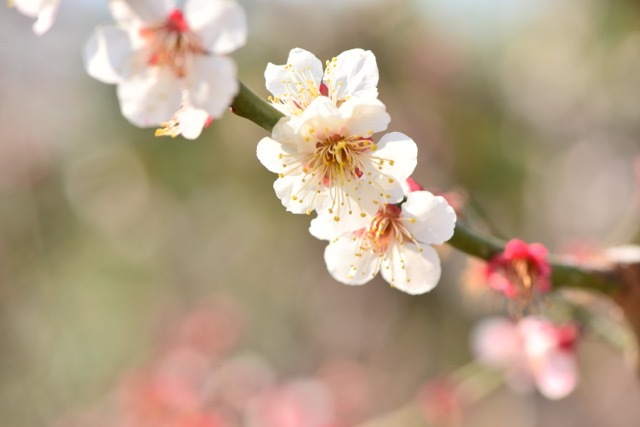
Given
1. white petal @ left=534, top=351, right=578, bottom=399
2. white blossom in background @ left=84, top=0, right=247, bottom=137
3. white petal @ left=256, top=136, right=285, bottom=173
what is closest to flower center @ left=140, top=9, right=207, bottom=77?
white blossom in background @ left=84, top=0, right=247, bottom=137

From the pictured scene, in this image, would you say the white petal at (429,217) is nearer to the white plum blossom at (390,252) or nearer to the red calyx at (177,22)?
the white plum blossom at (390,252)

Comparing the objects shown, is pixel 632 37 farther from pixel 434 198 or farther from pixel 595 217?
pixel 434 198

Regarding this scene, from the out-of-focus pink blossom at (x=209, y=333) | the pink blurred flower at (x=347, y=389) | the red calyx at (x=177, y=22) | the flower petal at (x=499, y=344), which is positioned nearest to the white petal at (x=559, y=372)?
the flower petal at (x=499, y=344)

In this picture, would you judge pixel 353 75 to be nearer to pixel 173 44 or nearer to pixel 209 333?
pixel 173 44

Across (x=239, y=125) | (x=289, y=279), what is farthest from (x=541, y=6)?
(x=289, y=279)

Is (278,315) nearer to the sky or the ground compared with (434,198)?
nearer to the ground

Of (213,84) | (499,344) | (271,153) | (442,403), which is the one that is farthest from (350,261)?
(442,403)

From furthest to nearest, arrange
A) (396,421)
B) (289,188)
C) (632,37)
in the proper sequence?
1. (632,37)
2. (396,421)
3. (289,188)
